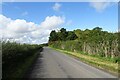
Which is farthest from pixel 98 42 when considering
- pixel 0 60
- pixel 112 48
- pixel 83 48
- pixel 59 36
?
pixel 59 36

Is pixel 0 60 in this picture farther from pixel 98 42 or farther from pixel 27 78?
pixel 98 42

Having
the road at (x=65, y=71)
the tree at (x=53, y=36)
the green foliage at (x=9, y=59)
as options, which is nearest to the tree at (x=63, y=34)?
the tree at (x=53, y=36)

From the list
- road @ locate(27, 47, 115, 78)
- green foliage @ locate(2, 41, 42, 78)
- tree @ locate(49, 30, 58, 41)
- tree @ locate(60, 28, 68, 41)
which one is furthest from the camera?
tree @ locate(49, 30, 58, 41)

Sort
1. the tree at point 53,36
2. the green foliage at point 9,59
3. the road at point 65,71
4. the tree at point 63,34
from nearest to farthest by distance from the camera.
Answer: the green foliage at point 9,59, the road at point 65,71, the tree at point 63,34, the tree at point 53,36

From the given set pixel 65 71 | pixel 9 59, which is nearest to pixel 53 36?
pixel 65 71

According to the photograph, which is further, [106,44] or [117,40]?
[106,44]

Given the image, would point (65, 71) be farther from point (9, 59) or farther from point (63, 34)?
point (63, 34)

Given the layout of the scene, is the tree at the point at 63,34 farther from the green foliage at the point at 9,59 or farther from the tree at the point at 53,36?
the green foliage at the point at 9,59

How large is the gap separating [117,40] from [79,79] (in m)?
18.8

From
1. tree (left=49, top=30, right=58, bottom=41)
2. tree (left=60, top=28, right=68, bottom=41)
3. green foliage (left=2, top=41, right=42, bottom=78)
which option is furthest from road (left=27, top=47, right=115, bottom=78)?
tree (left=49, top=30, right=58, bottom=41)

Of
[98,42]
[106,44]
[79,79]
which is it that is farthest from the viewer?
[98,42]

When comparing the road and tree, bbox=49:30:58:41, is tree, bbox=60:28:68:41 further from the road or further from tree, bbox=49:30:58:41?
the road

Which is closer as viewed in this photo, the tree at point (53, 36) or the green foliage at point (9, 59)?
the green foliage at point (9, 59)

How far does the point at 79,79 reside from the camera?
48.9 feet
